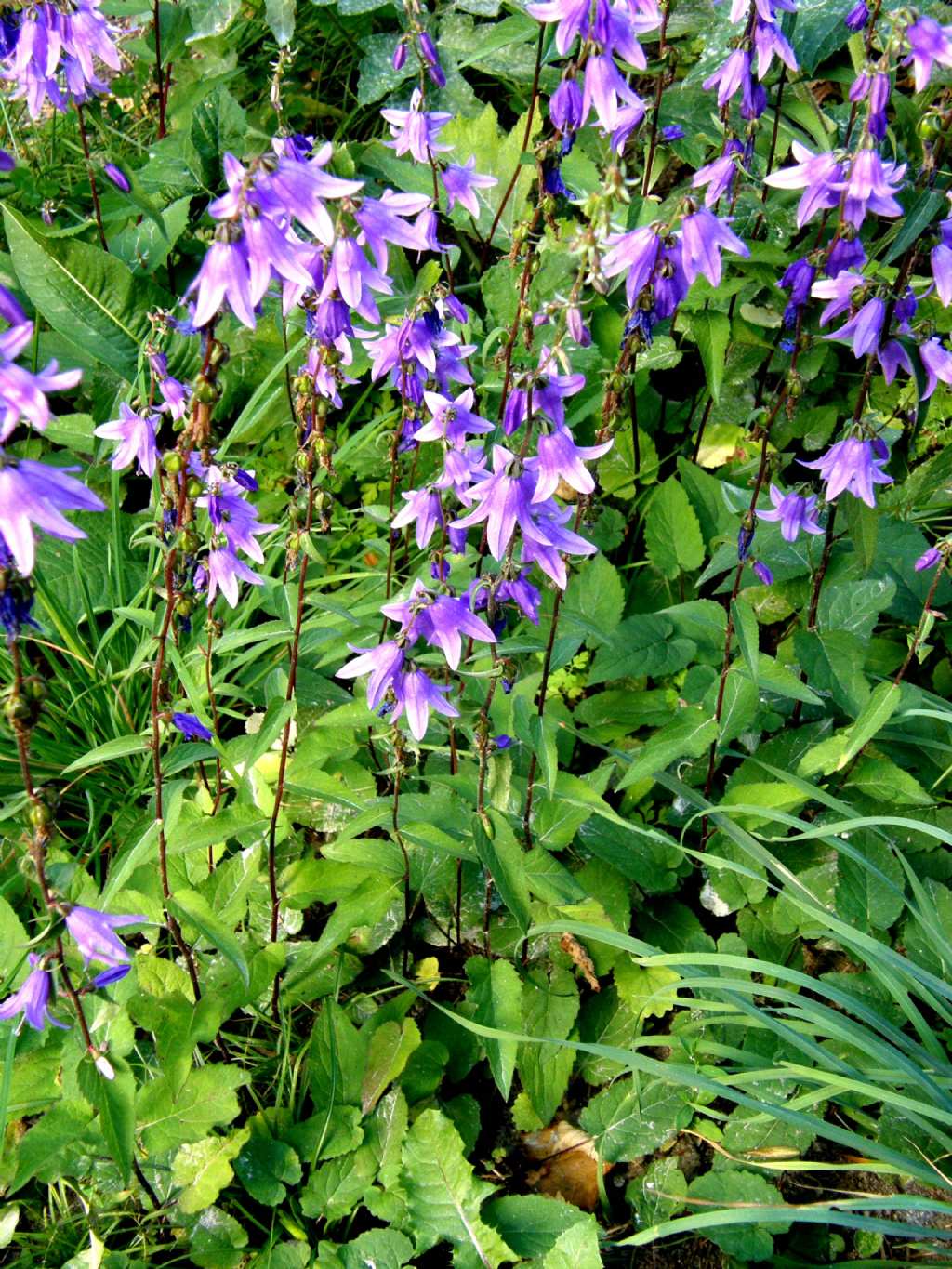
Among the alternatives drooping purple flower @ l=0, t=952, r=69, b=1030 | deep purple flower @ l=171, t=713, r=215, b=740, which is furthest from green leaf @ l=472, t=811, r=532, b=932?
drooping purple flower @ l=0, t=952, r=69, b=1030

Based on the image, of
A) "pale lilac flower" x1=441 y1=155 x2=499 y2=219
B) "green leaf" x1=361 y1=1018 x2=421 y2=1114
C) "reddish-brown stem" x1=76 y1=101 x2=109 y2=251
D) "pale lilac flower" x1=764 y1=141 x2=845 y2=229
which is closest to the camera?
"pale lilac flower" x1=764 y1=141 x2=845 y2=229

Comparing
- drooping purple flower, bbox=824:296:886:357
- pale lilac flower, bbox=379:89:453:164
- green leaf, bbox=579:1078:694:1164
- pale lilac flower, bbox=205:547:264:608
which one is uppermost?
pale lilac flower, bbox=379:89:453:164

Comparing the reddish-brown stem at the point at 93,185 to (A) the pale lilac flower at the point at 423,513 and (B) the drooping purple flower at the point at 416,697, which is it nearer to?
(A) the pale lilac flower at the point at 423,513

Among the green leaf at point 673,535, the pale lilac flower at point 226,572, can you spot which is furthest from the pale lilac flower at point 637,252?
the green leaf at point 673,535

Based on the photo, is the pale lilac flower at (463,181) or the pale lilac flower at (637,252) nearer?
the pale lilac flower at (637,252)

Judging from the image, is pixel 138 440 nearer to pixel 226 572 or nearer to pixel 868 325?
pixel 226 572

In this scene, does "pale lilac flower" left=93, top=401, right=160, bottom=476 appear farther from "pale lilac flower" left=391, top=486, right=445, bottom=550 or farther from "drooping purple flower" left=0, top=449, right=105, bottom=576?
"drooping purple flower" left=0, top=449, right=105, bottom=576

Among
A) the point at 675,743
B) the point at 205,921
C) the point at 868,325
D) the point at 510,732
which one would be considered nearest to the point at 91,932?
the point at 205,921

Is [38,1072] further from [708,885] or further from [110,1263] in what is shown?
[708,885]
